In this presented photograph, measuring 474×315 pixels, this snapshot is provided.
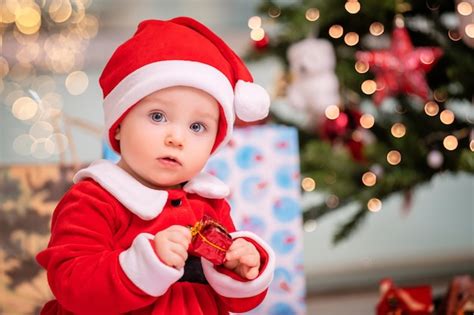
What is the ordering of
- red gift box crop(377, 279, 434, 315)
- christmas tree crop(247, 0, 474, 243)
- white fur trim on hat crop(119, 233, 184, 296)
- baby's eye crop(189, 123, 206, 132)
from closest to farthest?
white fur trim on hat crop(119, 233, 184, 296)
baby's eye crop(189, 123, 206, 132)
red gift box crop(377, 279, 434, 315)
christmas tree crop(247, 0, 474, 243)

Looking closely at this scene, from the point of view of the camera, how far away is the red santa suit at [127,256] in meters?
0.81

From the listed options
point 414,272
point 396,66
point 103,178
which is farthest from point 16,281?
point 414,272

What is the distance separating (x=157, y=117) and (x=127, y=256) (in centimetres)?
17

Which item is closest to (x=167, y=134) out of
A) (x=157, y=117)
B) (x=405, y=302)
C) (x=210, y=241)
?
(x=157, y=117)

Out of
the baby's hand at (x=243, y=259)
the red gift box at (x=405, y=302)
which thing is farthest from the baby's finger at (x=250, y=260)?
the red gift box at (x=405, y=302)

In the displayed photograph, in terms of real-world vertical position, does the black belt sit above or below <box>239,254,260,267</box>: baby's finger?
below

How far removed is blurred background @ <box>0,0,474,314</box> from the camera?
1.50 metres

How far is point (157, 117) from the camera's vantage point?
89 centimetres

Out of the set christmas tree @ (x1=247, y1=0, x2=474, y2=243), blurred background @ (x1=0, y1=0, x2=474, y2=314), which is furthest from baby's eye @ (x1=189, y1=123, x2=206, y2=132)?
christmas tree @ (x1=247, y1=0, x2=474, y2=243)

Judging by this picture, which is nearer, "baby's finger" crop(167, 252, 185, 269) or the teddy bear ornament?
"baby's finger" crop(167, 252, 185, 269)

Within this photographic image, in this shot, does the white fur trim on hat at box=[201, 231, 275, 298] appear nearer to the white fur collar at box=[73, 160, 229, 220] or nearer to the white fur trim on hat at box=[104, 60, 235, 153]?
the white fur collar at box=[73, 160, 229, 220]

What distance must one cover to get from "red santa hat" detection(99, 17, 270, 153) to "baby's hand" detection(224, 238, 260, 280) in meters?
0.15

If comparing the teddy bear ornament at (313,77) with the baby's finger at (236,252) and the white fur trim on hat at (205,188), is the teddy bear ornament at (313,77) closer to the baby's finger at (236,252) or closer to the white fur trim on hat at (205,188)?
the white fur trim on hat at (205,188)

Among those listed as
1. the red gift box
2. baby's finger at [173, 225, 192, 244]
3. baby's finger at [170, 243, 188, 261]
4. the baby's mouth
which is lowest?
the red gift box
